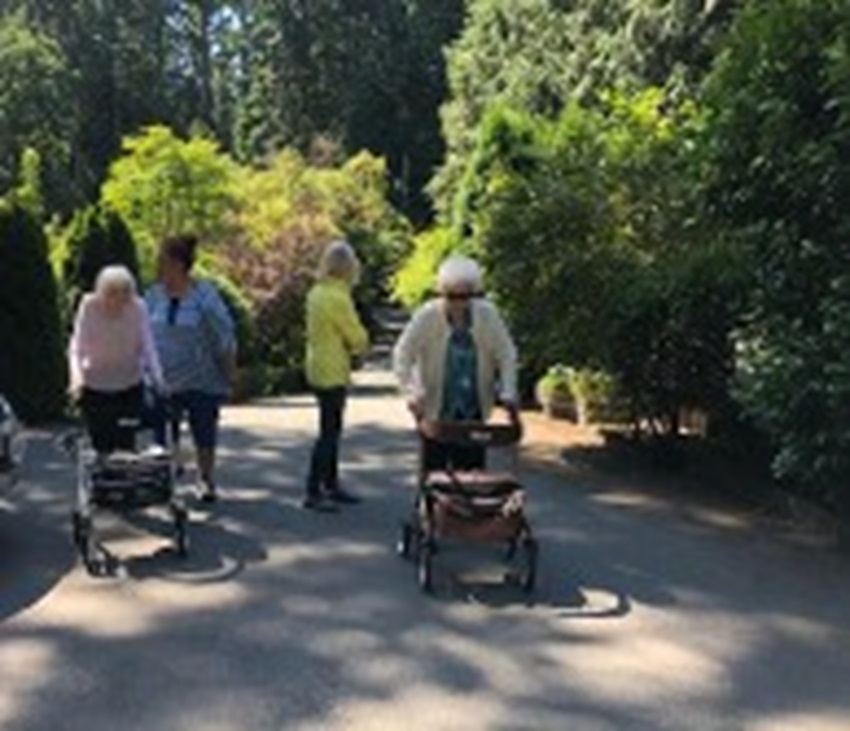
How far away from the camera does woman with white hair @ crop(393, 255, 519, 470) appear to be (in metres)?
8.89

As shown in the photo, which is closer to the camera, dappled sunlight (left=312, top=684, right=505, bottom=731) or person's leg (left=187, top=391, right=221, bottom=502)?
dappled sunlight (left=312, top=684, right=505, bottom=731)

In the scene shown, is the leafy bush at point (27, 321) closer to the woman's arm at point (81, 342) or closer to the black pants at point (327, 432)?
the black pants at point (327, 432)

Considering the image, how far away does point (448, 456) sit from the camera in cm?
898

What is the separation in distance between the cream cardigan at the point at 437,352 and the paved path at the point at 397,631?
100 cm

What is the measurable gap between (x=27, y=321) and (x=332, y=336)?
609 cm

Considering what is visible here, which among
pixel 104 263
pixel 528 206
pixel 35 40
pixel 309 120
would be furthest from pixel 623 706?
pixel 309 120

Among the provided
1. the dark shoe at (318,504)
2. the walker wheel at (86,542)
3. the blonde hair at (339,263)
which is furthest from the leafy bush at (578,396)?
the walker wheel at (86,542)

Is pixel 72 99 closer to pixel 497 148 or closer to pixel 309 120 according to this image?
pixel 309 120

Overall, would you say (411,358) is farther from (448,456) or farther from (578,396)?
(578,396)

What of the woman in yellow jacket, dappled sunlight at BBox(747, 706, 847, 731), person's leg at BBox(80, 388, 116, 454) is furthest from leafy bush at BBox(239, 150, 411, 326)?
dappled sunlight at BBox(747, 706, 847, 731)

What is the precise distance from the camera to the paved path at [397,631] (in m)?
6.34

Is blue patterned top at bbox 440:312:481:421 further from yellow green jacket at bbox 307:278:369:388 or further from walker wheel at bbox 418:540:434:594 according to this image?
yellow green jacket at bbox 307:278:369:388

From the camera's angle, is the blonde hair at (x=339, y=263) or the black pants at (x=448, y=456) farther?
the blonde hair at (x=339, y=263)

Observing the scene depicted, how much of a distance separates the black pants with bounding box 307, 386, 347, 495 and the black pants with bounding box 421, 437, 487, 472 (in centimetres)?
147
